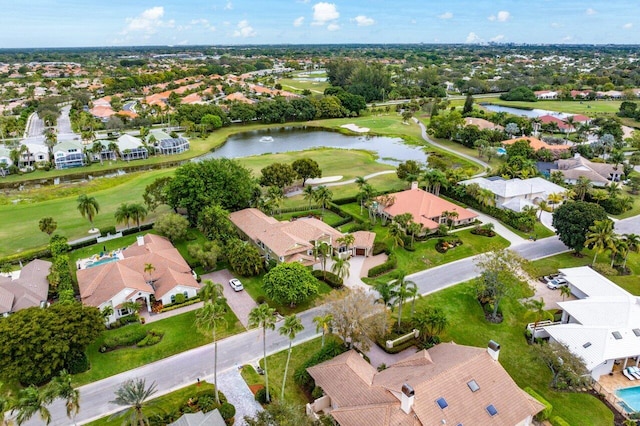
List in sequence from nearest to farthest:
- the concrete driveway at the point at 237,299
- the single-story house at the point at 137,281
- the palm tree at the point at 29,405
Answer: the palm tree at the point at 29,405 < the single-story house at the point at 137,281 < the concrete driveway at the point at 237,299

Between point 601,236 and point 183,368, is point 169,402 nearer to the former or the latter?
point 183,368

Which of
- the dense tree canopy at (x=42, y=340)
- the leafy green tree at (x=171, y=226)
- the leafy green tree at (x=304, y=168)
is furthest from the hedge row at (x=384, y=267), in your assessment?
the leafy green tree at (x=304, y=168)

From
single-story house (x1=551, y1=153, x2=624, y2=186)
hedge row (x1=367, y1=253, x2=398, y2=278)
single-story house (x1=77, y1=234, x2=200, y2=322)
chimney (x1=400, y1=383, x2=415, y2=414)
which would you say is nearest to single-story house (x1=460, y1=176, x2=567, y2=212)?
single-story house (x1=551, y1=153, x2=624, y2=186)

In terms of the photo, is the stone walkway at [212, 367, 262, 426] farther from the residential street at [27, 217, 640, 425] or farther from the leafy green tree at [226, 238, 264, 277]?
the leafy green tree at [226, 238, 264, 277]

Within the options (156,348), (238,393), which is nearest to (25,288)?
(156,348)

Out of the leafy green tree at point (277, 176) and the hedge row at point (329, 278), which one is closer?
the hedge row at point (329, 278)

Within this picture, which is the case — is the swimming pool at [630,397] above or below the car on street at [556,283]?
below

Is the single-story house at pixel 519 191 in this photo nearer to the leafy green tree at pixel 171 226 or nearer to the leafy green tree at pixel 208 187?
the leafy green tree at pixel 208 187
